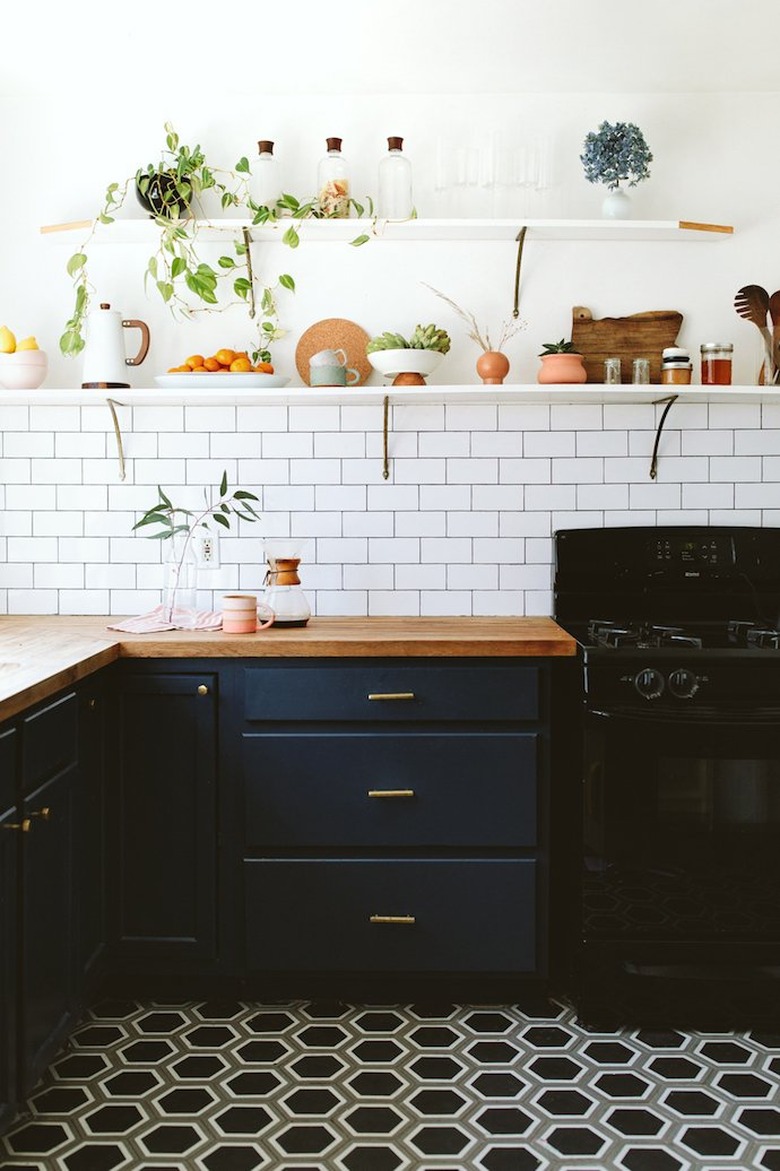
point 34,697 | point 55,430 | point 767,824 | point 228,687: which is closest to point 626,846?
point 767,824

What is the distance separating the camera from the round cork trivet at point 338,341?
10.3 ft

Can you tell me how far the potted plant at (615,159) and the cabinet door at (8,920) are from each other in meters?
2.22

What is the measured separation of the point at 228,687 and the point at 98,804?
1.40ft

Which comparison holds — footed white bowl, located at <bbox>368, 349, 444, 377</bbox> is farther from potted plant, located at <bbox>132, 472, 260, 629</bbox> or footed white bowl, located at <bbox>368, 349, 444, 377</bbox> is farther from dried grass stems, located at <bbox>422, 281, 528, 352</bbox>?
potted plant, located at <bbox>132, 472, 260, 629</bbox>

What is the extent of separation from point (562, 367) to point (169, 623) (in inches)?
52.5

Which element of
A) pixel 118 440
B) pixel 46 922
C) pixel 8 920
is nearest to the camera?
pixel 8 920

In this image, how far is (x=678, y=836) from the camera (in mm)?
2465

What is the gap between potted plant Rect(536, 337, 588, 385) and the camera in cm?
292

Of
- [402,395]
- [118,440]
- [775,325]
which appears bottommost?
[118,440]

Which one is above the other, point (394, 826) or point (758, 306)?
point (758, 306)

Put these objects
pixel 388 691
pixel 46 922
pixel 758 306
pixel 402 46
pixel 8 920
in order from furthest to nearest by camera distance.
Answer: pixel 758 306 < pixel 402 46 < pixel 388 691 < pixel 46 922 < pixel 8 920

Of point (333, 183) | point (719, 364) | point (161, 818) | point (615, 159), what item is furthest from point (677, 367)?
point (161, 818)

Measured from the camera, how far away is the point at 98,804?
2516 millimetres

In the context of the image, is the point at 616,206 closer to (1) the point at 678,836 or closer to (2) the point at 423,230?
(2) the point at 423,230
